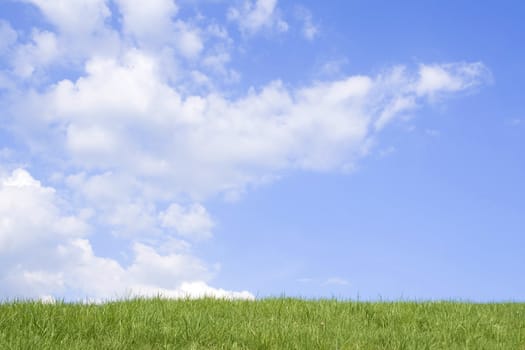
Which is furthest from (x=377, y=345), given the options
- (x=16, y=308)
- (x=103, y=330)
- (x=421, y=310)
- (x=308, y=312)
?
(x=16, y=308)

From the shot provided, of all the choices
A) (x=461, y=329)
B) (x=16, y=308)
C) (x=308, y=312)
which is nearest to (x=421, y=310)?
(x=461, y=329)

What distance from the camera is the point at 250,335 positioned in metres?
8.87

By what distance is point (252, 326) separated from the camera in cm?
937

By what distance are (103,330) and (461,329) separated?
17.8ft

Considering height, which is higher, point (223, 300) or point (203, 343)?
point (223, 300)

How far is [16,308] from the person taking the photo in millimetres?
9633

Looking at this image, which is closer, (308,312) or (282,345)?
(282,345)

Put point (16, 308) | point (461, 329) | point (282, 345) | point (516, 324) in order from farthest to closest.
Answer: point (516, 324) → point (461, 329) → point (16, 308) → point (282, 345)

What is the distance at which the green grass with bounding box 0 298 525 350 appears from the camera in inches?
336

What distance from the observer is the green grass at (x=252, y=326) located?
8.55 meters

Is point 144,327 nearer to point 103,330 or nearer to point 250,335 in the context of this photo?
point 103,330

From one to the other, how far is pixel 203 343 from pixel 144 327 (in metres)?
0.88

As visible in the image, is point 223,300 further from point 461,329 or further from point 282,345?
point 461,329

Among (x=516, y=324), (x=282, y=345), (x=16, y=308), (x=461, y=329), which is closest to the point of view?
(x=282, y=345)
